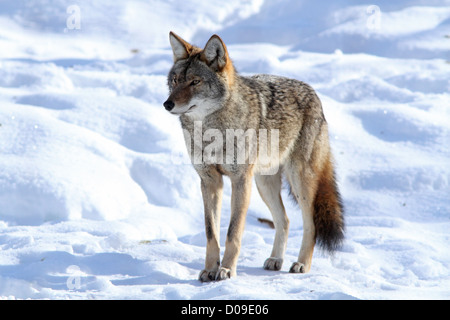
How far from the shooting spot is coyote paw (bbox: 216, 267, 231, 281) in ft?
14.4

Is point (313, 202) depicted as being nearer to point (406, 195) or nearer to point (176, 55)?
point (176, 55)

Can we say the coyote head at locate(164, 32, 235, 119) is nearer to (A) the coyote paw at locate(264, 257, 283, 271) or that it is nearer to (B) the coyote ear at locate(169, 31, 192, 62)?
(B) the coyote ear at locate(169, 31, 192, 62)

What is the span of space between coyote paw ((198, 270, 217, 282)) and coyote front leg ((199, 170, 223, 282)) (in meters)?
0.07

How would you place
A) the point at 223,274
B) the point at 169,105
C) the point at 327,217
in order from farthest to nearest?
the point at 327,217 < the point at 223,274 < the point at 169,105

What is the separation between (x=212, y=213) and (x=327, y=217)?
115 centimetres

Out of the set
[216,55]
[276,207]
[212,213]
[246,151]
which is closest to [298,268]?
[276,207]

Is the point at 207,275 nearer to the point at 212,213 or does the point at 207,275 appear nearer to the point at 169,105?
the point at 212,213

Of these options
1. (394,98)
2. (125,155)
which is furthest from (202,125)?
(394,98)

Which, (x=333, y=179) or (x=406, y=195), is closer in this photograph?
(x=333, y=179)

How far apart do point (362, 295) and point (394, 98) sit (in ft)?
21.3

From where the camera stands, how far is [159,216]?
6422 mm

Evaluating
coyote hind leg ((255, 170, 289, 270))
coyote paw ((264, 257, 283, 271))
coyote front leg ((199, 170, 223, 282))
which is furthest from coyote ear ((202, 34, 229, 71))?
coyote paw ((264, 257, 283, 271))

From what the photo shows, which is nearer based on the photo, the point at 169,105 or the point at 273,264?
the point at 169,105

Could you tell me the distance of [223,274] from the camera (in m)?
4.39
